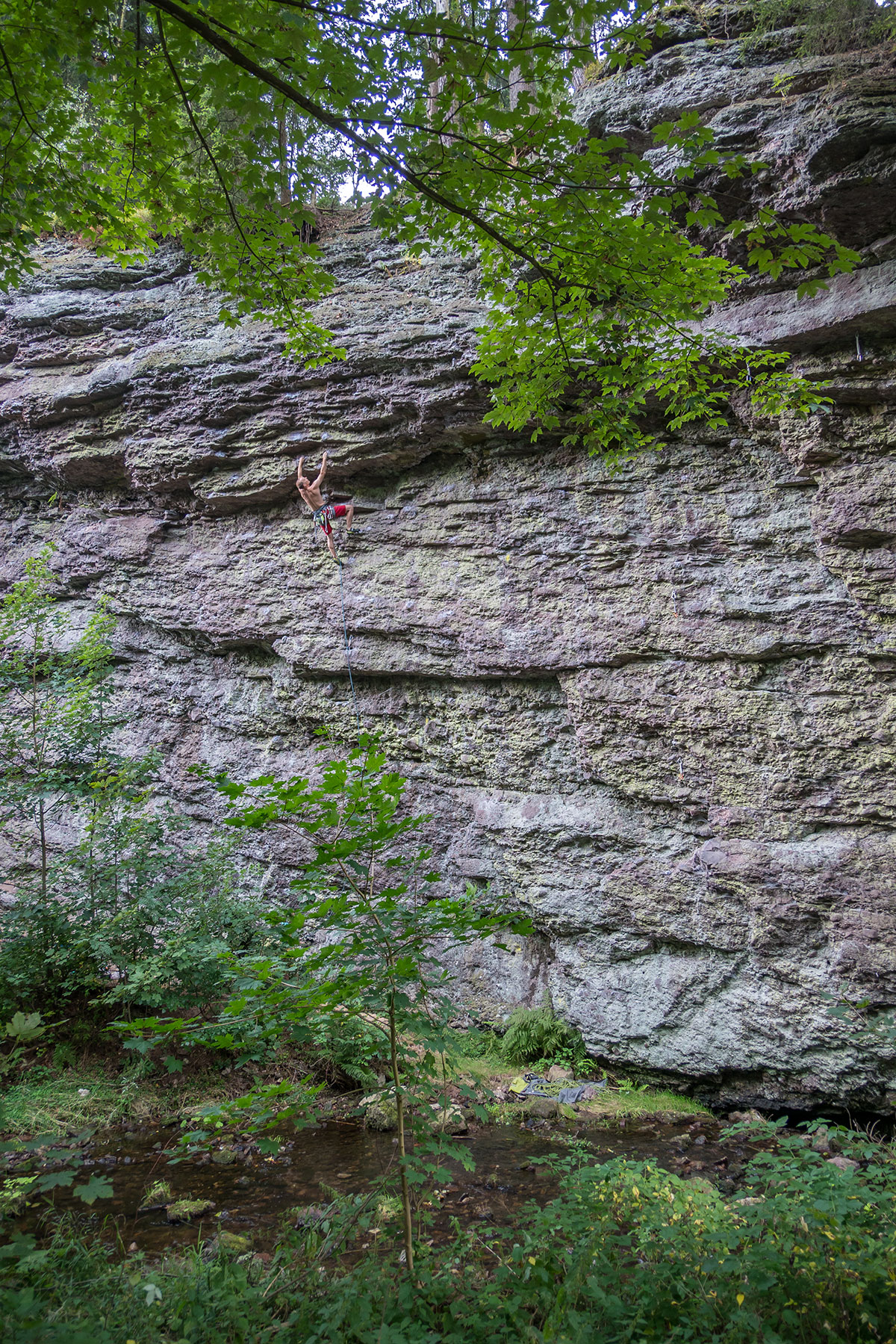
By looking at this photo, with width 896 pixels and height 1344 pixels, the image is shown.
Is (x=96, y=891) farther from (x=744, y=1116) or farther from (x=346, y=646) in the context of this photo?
(x=744, y=1116)

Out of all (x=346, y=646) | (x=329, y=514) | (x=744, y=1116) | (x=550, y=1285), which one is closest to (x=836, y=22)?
(x=329, y=514)

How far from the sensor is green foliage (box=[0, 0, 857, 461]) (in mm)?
2775

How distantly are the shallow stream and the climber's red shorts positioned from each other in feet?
18.9

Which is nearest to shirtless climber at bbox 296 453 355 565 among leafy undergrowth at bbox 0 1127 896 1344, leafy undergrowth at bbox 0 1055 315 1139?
leafy undergrowth at bbox 0 1055 315 1139

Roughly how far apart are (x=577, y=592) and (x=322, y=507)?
308 centimetres

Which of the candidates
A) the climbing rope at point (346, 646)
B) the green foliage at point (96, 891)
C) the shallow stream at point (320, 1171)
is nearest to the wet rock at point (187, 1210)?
the shallow stream at point (320, 1171)

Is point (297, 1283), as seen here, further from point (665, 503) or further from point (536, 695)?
point (665, 503)

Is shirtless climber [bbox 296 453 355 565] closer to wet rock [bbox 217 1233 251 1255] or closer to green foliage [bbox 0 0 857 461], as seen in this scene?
green foliage [bbox 0 0 857 461]

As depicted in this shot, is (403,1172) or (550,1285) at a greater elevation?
(403,1172)

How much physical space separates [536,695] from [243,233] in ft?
17.1

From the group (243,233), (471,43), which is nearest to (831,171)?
(471,43)

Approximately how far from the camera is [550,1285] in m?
2.54

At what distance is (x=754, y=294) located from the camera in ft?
20.7

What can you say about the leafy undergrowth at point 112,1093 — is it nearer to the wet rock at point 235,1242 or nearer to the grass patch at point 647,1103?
the wet rock at point 235,1242
